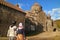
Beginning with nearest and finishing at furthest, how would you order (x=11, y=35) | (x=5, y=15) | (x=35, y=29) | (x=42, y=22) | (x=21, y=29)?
(x=21, y=29), (x=11, y=35), (x=5, y=15), (x=35, y=29), (x=42, y=22)

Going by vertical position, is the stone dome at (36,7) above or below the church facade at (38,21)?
above

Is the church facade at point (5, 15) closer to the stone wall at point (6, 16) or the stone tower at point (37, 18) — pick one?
the stone wall at point (6, 16)

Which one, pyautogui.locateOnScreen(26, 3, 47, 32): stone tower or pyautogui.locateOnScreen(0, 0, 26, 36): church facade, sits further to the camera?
pyautogui.locateOnScreen(26, 3, 47, 32): stone tower

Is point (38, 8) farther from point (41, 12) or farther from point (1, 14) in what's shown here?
point (1, 14)

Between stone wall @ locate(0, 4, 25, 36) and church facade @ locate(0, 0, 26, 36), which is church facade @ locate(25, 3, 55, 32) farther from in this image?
church facade @ locate(0, 0, 26, 36)

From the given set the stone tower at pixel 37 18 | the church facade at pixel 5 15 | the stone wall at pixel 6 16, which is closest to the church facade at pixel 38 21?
the stone tower at pixel 37 18

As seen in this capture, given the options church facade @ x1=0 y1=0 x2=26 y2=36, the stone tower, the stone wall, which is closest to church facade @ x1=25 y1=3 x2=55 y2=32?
the stone tower

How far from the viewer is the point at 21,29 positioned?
8.23 meters

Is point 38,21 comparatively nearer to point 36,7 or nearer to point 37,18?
point 37,18

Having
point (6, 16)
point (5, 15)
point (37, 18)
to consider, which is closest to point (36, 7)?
point (37, 18)

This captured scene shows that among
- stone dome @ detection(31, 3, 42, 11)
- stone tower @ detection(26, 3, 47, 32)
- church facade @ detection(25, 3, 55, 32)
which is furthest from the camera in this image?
stone dome @ detection(31, 3, 42, 11)

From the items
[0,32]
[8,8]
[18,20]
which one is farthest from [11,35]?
[18,20]

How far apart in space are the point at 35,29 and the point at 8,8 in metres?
14.8

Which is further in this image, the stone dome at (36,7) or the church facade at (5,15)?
the stone dome at (36,7)
